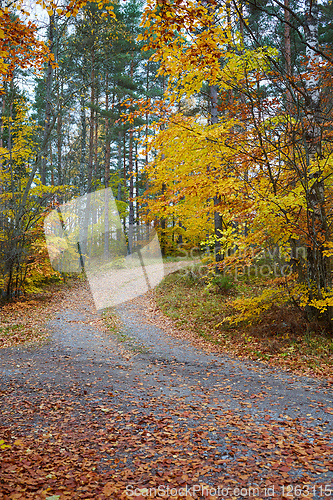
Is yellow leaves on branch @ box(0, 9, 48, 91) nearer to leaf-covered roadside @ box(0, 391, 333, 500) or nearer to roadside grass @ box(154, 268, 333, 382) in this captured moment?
leaf-covered roadside @ box(0, 391, 333, 500)

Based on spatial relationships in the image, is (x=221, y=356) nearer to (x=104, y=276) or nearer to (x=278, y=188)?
(x=278, y=188)

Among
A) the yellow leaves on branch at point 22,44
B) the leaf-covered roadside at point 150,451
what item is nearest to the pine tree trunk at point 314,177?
the leaf-covered roadside at point 150,451

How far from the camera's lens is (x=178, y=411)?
15.8 feet

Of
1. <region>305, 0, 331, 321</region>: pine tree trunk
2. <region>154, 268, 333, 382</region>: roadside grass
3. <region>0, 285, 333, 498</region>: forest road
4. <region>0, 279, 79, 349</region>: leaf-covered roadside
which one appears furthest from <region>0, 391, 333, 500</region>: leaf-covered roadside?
<region>0, 279, 79, 349</region>: leaf-covered roadside

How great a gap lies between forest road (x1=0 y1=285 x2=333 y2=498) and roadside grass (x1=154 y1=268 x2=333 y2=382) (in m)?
0.49

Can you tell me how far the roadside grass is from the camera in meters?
6.67

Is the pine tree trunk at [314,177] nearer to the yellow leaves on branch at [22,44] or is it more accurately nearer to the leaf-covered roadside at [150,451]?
the leaf-covered roadside at [150,451]

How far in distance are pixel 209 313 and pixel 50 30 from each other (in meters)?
11.3

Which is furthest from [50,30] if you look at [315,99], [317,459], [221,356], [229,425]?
[317,459]

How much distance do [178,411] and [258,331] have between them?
4.02 metres

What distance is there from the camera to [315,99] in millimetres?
6910

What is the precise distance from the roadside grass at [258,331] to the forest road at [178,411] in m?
0.49

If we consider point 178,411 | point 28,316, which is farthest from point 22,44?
point 28,316

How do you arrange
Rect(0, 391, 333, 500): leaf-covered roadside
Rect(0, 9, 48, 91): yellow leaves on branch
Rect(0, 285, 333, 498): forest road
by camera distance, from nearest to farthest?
Rect(0, 391, 333, 500): leaf-covered roadside, Rect(0, 285, 333, 498): forest road, Rect(0, 9, 48, 91): yellow leaves on branch
